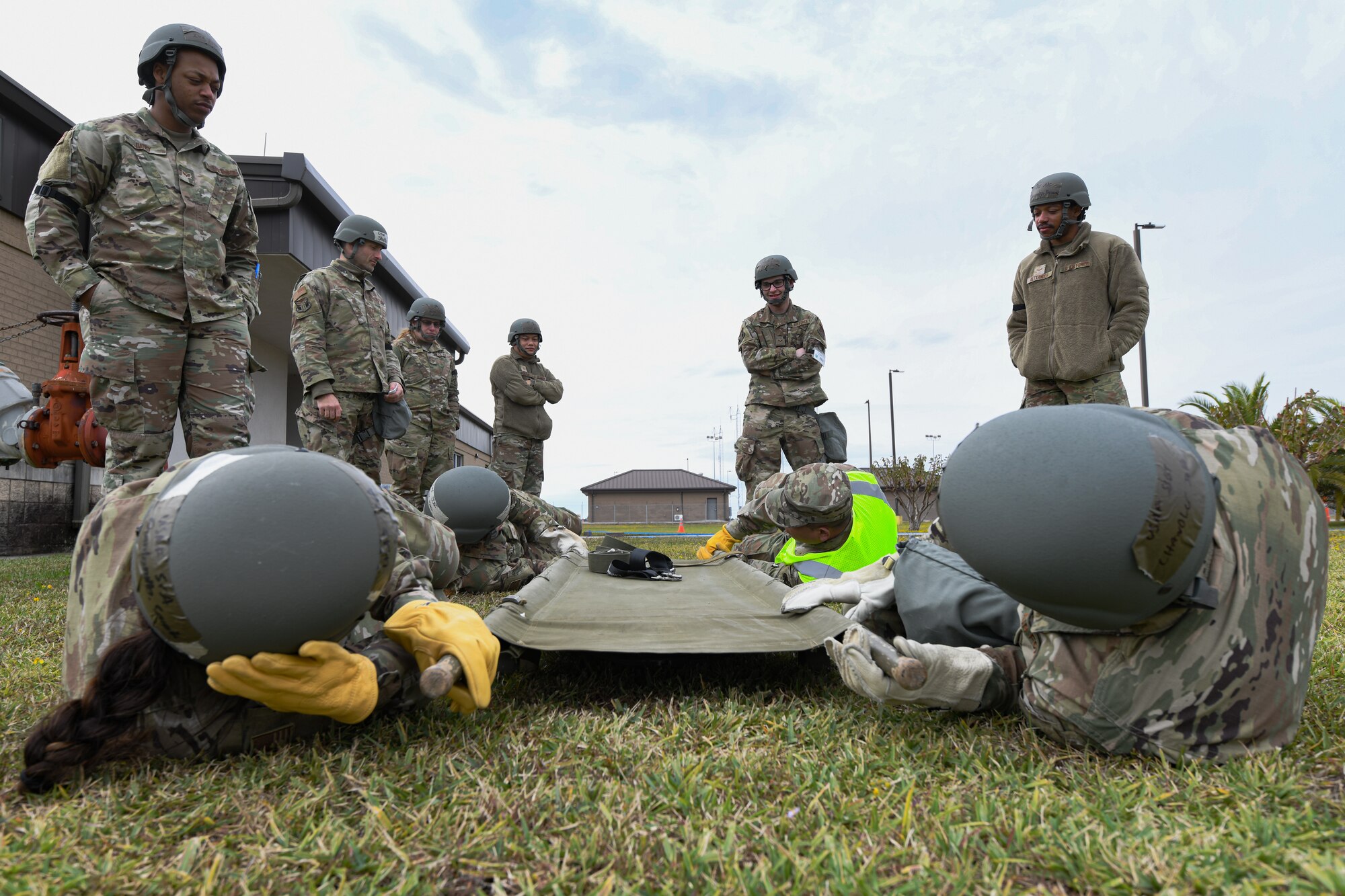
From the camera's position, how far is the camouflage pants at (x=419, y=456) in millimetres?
6516

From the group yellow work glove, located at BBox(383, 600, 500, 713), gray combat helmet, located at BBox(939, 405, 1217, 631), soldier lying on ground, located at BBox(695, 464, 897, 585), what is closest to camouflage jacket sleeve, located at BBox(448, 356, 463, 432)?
soldier lying on ground, located at BBox(695, 464, 897, 585)

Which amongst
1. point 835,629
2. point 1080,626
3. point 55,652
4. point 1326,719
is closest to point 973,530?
point 1080,626

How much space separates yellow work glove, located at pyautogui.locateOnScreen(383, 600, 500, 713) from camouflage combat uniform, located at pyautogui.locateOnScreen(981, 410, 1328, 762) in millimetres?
1300

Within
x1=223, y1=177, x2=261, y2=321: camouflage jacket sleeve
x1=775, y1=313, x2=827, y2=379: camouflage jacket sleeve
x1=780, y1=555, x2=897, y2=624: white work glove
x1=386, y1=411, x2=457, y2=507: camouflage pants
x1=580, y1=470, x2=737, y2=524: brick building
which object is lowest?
x1=580, y1=470, x2=737, y2=524: brick building

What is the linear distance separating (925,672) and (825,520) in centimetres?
198

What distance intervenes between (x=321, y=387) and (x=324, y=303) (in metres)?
0.71

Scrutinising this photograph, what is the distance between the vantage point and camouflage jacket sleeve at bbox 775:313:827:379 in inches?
234

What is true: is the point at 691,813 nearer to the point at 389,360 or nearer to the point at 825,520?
the point at 825,520

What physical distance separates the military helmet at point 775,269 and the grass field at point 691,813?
4678mm

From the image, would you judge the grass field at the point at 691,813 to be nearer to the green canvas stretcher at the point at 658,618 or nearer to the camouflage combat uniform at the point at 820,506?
the green canvas stretcher at the point at 658,618

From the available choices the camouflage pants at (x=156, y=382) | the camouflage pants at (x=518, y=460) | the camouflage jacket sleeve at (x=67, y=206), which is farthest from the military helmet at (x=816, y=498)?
the camouflage pants at (x=518, y=460)

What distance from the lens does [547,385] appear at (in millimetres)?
7641

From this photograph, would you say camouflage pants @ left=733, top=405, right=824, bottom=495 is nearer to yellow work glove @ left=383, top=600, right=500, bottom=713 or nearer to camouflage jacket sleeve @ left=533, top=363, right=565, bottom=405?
camouflage jacket sleeve @ left=533, top=363, right=565, bottom=405

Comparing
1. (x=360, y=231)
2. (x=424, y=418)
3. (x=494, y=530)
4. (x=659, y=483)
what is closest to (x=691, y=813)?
(x=494, y=530)
